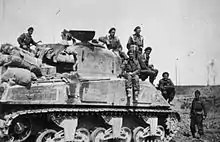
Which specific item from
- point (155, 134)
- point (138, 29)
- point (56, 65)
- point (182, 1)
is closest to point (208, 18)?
point (182, 1)

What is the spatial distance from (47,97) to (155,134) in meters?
4.59

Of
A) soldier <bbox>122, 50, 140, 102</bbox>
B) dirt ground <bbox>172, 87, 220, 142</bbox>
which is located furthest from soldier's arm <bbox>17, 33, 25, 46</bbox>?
dirt ground <bbox>172, 87, 220, 142</bbox>

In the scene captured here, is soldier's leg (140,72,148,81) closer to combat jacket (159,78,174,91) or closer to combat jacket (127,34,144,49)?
combat jacket (159,78,174,91)

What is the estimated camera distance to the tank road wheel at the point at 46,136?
873 centimetres

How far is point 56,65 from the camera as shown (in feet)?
35.3

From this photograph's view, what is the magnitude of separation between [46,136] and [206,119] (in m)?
13.8

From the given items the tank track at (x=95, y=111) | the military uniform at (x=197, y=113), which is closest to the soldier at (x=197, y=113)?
the military uniform at (x=197, y=113)

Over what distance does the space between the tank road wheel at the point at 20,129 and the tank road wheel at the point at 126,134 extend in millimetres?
3334

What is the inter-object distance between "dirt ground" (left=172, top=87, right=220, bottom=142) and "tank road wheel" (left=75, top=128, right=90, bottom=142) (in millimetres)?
4538

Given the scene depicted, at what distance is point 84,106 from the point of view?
9.54m

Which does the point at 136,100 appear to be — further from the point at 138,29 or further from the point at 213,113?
the point at 213,113

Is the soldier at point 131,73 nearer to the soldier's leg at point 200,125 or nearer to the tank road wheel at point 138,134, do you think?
the tank road wheel at point 138,134

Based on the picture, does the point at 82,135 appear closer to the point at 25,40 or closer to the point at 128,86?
the point at 128,86

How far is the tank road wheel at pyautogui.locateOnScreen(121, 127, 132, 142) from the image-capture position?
35.4 ft
